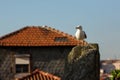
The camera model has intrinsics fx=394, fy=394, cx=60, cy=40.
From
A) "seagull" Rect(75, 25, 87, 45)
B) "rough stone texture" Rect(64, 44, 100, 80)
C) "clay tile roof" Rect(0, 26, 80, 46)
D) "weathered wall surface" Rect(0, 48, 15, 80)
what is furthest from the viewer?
"clay tile roof" Rect(0, 26, 80, 46)

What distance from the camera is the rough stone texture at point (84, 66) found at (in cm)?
1553

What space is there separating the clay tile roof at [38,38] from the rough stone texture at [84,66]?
778cm

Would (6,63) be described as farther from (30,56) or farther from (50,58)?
(50,58)

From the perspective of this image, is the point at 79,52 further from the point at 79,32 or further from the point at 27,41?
the point at 27,41

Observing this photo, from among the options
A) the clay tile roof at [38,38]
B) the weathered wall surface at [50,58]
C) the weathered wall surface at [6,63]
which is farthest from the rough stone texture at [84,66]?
the weathered wall surface at [6,63]

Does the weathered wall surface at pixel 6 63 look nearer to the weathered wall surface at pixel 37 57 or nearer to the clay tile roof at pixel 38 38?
the weathered wall surface at pixel 37 57

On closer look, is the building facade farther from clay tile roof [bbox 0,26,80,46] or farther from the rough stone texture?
the rough stone texture

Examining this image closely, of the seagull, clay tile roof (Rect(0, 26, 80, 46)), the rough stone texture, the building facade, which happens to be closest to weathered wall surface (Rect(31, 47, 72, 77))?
the building facade

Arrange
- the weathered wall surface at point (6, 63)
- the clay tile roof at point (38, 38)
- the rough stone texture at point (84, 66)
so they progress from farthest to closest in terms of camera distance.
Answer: the clay tile roof at point (38, 38), the weathered wall surface at point (6, 63), the rough stone texture at point (84, 66)

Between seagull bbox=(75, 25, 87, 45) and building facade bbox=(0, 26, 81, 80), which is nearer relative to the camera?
seagull bbox=(75, 25, 87, 45)

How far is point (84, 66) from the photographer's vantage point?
624 inches

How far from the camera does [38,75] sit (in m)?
16.5

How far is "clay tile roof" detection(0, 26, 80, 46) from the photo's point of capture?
2412 cm

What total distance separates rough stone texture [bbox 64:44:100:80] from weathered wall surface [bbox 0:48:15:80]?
27.2 ft
